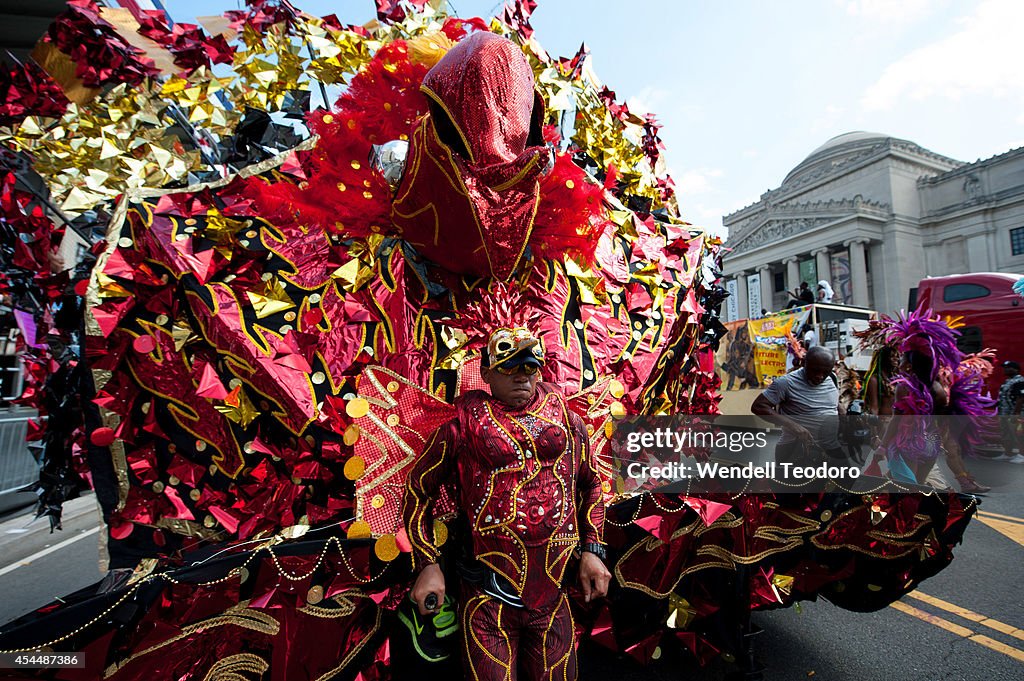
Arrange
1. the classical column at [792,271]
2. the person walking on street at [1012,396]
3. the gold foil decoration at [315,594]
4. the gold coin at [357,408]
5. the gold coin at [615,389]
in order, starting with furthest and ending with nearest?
the classical column at [792,271] → the person walking on street at [1012,396] → the gold coin at [615,389] → the gold coin at [357,408] → the gold foil decoration at [315,594]

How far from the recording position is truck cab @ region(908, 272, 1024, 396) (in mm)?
9242

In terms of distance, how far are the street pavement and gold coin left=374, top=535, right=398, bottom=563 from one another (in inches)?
60.0

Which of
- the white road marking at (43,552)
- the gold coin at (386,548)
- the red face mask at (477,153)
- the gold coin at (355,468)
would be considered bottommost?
the white road marking at (43,552)

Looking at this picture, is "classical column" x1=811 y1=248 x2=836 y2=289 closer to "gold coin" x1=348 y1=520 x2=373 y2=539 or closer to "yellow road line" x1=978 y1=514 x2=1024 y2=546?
"yellow road line" x1=978 y1=514 x2=1024 y2=546

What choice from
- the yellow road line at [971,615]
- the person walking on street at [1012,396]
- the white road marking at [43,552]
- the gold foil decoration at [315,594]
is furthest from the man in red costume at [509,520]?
the person walking on street at [1012,396]

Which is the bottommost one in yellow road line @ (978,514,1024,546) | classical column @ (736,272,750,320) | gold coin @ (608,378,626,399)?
yellow road line @ (978,514,1024,546)

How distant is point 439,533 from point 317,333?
102 cm

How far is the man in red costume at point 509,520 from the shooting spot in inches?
69.8

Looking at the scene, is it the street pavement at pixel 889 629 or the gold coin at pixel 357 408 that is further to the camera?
the street pavement at pixel 889 629

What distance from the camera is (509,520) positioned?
5.86 ft

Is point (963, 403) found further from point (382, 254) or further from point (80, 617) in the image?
point (80, 617)

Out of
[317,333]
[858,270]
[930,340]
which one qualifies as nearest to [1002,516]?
[930,340]

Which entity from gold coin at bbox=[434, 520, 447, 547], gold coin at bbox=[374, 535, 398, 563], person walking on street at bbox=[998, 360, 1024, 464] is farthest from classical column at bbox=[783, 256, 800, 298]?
gold coin at bbox=[374, 535, 398, 563]

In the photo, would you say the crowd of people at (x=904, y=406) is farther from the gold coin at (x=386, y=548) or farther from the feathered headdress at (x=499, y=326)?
the gold coin at (x=386, y=548)
